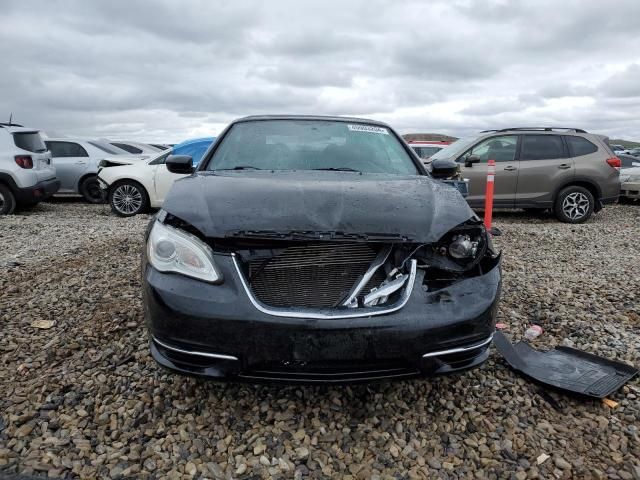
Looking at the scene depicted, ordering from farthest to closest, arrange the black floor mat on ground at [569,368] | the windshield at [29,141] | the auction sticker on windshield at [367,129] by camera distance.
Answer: the windshield at [29,141] → the auction sticker on windshield at [367,129] → the black floor mat on ground at [569,368]

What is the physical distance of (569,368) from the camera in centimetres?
281

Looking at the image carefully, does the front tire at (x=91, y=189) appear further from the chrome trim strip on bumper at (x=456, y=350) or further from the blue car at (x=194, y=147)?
the chrome trim strip on bumper at (x=456, y=350)

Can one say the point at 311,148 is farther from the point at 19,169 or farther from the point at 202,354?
the point at 19,169

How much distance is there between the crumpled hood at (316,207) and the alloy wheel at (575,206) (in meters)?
7.04

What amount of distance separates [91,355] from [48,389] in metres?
0.38

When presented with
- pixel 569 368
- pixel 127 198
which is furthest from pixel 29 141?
pixel 569 368

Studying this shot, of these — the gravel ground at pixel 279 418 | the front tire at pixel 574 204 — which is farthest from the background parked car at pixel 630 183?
the gravel ground at pixel 279 418

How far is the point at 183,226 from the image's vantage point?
2.23m

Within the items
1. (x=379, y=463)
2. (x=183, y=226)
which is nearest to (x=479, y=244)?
(x=379, y=463)

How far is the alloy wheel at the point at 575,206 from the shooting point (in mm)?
8805

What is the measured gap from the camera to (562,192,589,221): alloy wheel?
8805mm

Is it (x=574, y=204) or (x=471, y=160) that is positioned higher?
(x=471, y=160)

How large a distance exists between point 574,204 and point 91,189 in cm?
1021

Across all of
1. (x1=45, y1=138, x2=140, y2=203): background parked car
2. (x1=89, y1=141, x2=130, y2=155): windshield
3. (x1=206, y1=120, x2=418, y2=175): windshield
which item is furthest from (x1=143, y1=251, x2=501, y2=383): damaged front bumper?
(x1=89, y1=141, x2=130, y2=155): windshield
